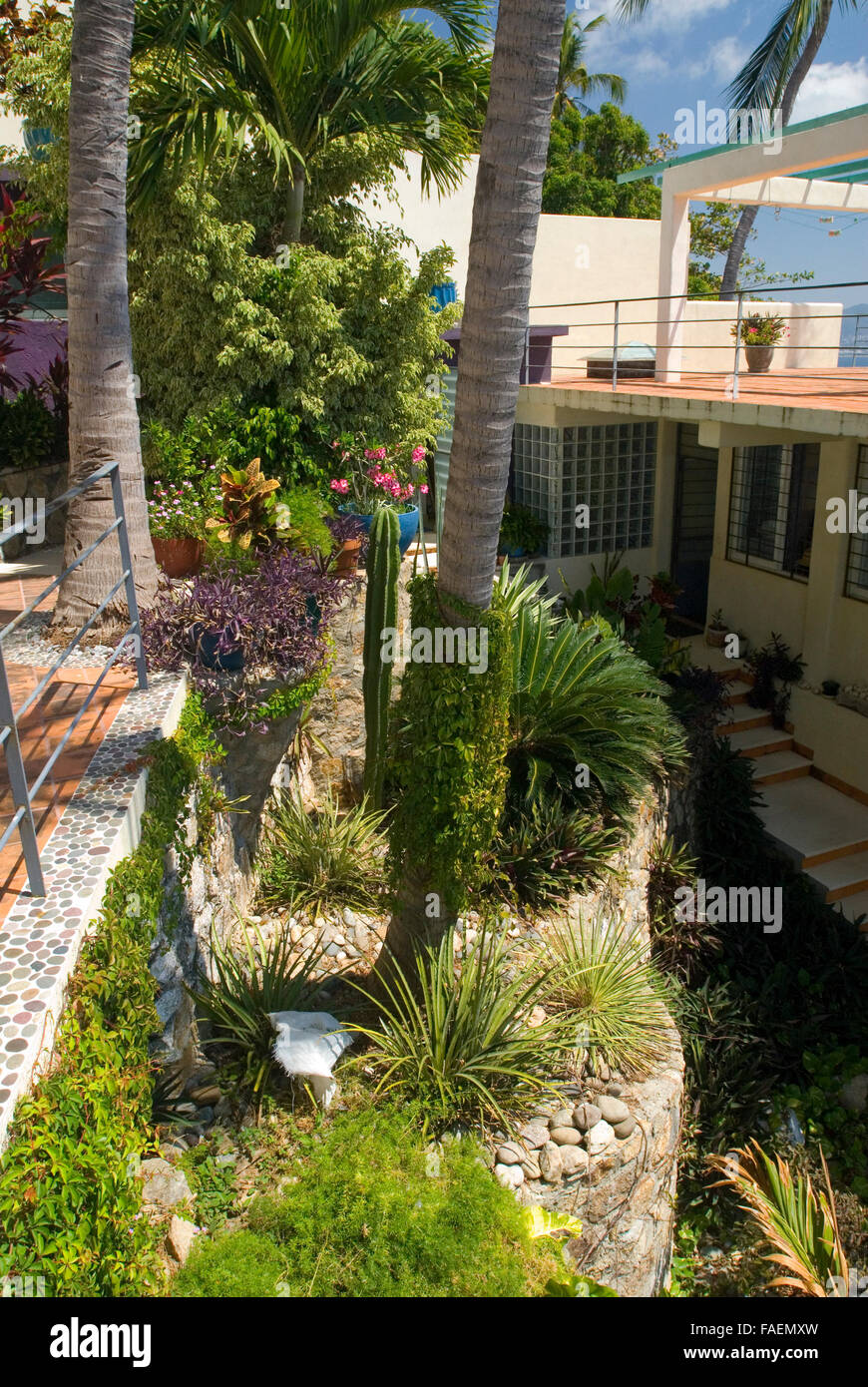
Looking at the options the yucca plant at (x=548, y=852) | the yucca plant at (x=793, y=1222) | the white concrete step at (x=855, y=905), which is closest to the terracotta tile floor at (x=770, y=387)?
the yucca plant at (x=548, y=852)

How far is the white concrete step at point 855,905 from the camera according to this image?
29.2ft

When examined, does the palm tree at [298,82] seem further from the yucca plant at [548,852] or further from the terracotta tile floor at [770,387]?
the yucca plant at [548,852]

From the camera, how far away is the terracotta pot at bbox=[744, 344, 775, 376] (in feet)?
43.6

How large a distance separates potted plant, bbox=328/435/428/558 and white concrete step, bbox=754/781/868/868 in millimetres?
4590

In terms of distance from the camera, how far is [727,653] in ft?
39.2

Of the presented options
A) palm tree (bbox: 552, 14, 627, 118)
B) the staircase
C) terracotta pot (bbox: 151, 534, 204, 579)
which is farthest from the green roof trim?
palm tree (bbox: 552, 14, 627, 118)

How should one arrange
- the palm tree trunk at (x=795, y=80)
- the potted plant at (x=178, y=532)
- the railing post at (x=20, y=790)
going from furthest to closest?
1. the palm tree trunk at (x=795, y=80)
2. the potted plant at (x=178, y=532)
3. the railing post at (x=20, y=790)

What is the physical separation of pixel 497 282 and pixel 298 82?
4825 mm

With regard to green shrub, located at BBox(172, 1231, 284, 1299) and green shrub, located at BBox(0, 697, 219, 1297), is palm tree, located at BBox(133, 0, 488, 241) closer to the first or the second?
green shrub, located at BBox(0, 697, 219, 1297)

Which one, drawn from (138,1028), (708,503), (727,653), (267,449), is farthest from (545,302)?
(138,1028)

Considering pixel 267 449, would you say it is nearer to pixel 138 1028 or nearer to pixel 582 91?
pixel 138 1028

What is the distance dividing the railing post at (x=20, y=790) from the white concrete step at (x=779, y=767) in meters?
8.27

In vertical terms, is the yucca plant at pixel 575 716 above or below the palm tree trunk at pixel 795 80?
below
